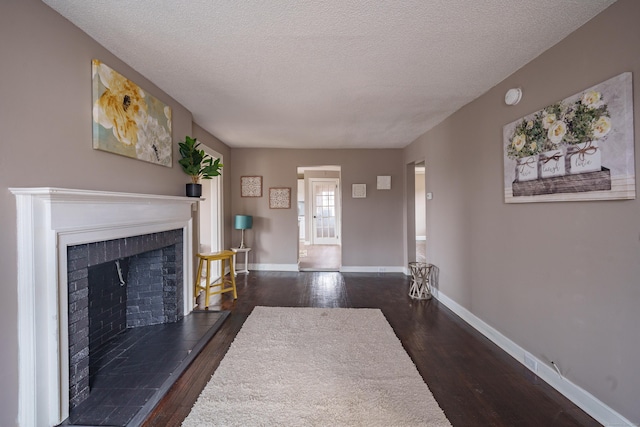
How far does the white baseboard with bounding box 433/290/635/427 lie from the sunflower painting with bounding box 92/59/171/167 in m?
3.53

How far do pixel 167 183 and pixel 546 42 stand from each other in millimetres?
3381

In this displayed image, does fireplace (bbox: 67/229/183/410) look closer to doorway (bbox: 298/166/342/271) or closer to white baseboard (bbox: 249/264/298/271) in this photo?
white baseboard (bbox: 249/264/298/271)

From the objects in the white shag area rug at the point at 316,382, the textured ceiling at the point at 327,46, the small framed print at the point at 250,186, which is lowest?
the white shag area rug at the point at 316,382

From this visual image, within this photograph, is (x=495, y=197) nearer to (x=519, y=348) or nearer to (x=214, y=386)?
(x=519, y=348)

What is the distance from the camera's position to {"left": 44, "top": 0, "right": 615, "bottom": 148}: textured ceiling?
1570 millimetres

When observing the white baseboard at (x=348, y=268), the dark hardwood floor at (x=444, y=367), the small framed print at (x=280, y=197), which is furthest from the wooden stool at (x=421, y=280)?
the small framed print at (x=280, y=197)

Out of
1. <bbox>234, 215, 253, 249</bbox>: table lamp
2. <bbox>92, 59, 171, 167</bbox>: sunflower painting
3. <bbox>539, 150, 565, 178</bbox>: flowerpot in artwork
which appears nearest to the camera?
<bbox>539, 150, 565, 178</bbox>: flowerpot in artwork

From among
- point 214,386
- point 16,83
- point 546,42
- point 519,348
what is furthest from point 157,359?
point 546,42

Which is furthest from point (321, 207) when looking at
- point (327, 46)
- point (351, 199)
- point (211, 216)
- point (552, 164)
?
point (552, 164)

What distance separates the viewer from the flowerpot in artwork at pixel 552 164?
71.1 inches

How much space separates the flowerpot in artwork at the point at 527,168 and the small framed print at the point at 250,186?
163 inches

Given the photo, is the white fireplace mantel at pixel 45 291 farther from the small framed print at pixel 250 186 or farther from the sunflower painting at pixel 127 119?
the small framed print at pixel 250 186

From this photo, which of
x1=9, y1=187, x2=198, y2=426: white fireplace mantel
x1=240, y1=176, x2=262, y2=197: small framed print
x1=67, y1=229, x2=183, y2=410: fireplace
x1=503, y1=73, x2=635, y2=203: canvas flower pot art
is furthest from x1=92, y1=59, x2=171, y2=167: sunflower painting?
x1=503, y1=73, x2=635, y2=203: canvas flower pot art

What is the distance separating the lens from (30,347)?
4.66 ft
